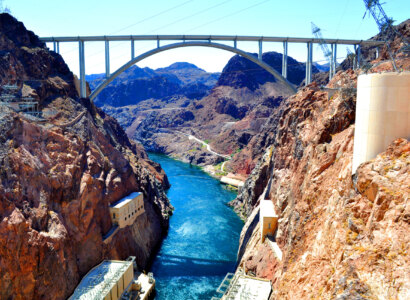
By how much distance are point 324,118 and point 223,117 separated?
346ft

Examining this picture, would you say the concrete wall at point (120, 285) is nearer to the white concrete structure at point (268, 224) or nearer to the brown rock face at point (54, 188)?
the brown rock face at point (54, 188)

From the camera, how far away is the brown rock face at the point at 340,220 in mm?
10352

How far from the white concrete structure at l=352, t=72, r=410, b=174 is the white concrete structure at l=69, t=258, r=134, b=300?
19882 mm

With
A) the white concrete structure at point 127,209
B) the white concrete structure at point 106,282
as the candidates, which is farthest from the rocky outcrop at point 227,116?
the white concrete structure at point 106,282

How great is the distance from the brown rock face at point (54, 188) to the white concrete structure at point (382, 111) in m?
21.4

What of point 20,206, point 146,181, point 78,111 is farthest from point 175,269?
point 78,111

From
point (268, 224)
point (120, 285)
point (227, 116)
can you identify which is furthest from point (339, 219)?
point (227, 116)

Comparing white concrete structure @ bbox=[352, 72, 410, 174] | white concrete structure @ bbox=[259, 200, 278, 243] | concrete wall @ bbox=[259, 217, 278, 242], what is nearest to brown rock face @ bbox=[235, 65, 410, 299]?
white concrete structure @ bbox=[352, 72, 410, 174]

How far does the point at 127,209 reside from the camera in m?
35.4

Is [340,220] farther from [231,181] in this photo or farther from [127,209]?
[231,181]

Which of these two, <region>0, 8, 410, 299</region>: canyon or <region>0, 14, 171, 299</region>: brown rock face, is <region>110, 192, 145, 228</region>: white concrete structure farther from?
<region>0, 8, 410, 299</region>: canyon

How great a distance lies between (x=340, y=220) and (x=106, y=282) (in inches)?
751

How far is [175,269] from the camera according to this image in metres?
36.5

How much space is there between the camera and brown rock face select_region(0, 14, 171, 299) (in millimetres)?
22469
